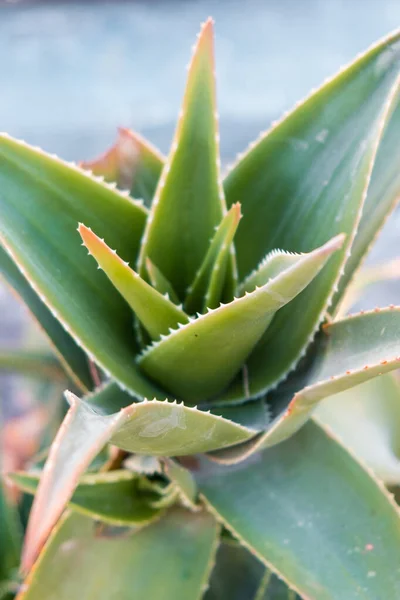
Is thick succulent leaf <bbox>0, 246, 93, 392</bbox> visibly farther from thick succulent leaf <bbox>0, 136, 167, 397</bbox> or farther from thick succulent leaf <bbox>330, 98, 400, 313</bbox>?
thick succulent leaf <bbox>330, 98, 400, 313</bbox>

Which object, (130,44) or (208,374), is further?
(130,44)

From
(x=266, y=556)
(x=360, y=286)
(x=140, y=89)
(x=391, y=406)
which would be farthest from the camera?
(x=140, y=89)

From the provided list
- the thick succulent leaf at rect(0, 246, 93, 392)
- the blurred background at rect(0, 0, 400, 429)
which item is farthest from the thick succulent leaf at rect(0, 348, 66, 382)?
the blurred background at rect(0, 0, 400, 429)

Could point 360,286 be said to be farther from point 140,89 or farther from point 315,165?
point 140,89

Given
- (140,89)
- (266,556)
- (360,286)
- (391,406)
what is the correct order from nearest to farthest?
(266,556), (391,406), (360,286), (140,89)

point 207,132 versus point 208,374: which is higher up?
point 207,132

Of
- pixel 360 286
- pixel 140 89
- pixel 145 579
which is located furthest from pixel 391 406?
pixel 140 89

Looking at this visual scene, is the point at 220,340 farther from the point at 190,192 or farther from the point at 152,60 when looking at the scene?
the point at 152,60

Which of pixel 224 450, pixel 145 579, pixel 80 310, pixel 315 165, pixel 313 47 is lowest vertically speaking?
pixel 145 579

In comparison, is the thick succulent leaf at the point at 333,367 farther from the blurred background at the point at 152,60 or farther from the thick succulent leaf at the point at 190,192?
the blurred background at the point at 152,60
